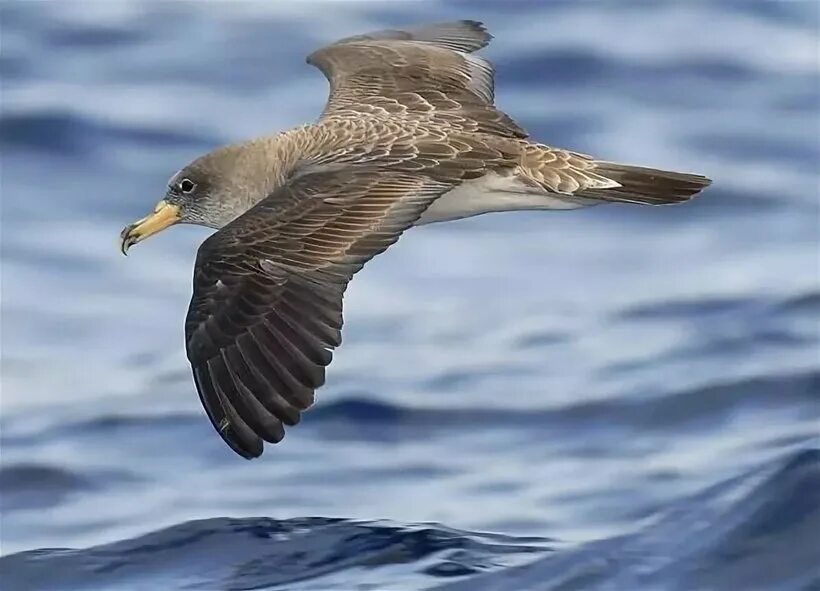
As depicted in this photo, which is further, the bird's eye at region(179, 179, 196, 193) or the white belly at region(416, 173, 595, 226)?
the bird's eye at region(179, 179, 196, 193)

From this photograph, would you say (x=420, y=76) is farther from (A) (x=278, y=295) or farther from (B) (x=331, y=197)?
(A) (x=278, y=295)

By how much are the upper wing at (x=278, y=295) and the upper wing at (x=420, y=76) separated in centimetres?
105

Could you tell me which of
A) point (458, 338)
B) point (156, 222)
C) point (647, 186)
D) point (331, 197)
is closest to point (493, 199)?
point (647, 186)

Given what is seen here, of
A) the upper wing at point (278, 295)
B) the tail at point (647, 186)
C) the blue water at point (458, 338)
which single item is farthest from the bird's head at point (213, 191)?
the blue water at point (458, 338)

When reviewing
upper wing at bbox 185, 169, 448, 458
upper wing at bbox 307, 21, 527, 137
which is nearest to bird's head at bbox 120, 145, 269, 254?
upper wing at bbox 307, 21, 527, 137

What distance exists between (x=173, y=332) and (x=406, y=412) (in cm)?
154

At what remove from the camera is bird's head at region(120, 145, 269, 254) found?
8078 mm

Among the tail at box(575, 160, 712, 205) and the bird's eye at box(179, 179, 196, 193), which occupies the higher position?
the bird's eye at box(179, 179, 196, 193)

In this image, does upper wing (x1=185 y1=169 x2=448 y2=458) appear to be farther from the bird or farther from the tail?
the tail

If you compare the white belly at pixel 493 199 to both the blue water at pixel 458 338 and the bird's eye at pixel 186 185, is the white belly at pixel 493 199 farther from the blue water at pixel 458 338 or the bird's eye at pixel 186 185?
the blue water at pixel 458 338

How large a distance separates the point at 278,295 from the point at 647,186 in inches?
58.8

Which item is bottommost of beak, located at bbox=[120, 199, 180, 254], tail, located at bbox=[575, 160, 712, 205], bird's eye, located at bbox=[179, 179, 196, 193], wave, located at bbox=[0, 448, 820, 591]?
wave, located at bbox=[0, 448, 820, 591]

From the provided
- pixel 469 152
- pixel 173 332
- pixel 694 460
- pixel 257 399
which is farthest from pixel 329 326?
pixel 173 332

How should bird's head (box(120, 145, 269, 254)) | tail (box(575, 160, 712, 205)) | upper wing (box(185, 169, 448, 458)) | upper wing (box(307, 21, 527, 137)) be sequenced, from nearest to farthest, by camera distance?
1. upper wing (box(185, 169, 448, 458))
2. tail (box(575, 160, 712, 205))
3. bird's head (box(120, 145, 269, 254))
4. upper wing (box(307, 21, 527, 137))
